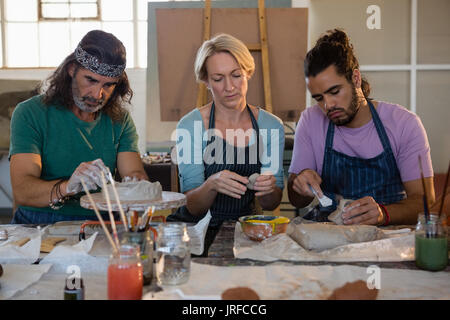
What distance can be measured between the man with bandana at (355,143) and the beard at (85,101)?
3.22 ft

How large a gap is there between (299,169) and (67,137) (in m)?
1.12

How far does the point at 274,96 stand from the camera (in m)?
4.52

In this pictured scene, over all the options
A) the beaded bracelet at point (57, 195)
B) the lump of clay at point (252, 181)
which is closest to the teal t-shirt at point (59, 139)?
the beaded bracelet at point (57, 195)

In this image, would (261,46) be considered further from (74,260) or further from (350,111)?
(74,260)

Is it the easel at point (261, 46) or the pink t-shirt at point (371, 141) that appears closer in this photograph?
the pink t-shirt at point (371, 141)

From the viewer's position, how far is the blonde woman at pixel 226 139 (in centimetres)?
230

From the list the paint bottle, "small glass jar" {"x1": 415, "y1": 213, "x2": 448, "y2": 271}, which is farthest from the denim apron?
the paint bottle

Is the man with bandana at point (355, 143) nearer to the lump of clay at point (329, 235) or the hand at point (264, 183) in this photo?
the hand at point (264, 183)

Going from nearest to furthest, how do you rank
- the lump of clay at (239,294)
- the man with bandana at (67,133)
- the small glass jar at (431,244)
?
the lump of clay at (239,294)
the small glass jar at (431,244)
the man with bandana at (67,133)

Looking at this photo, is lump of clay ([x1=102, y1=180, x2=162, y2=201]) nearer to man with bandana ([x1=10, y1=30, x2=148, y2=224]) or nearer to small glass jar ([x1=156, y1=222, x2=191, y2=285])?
man with bandana ([x1=10, y1=30, x2=148, y2=224])

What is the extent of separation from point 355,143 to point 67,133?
4.43 ft

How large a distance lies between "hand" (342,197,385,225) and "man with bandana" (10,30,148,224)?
102 centimetres

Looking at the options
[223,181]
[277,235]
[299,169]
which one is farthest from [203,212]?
[277,235]

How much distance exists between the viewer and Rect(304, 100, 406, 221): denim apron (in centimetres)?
217
